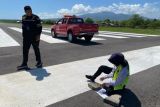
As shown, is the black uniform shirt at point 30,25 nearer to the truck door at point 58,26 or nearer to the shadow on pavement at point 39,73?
the shadow on pavement at point 39,73

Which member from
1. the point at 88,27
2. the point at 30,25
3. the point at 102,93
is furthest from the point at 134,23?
the point at 102,93

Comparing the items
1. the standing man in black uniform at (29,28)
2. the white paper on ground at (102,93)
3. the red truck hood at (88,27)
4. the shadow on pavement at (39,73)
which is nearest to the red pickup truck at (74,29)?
the red truck hood at (88,27)

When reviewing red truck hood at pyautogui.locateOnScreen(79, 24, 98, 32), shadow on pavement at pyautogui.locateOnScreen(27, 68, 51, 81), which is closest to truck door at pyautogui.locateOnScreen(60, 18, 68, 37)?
red truck hood at pyautogui.locateOnScreen(79, 24, 98, 32)

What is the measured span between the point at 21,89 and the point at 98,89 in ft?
5.71

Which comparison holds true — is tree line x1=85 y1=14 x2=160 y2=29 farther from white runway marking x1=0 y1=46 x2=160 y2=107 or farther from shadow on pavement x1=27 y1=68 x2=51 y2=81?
shadow on pavement x1=27 y1=68 x2=51 y2=81

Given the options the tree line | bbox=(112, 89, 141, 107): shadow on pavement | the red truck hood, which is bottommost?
the tree line

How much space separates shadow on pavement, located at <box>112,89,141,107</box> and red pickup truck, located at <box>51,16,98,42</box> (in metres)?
11.9

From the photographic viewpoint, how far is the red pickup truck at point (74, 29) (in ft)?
59.8

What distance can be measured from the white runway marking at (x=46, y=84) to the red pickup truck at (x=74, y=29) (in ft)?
27.9

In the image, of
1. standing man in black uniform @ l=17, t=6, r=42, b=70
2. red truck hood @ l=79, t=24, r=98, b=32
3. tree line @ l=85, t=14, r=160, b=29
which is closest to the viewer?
standing man in black uniform @ l=17, t=6, r=42, b=70

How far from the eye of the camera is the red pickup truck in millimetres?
18219

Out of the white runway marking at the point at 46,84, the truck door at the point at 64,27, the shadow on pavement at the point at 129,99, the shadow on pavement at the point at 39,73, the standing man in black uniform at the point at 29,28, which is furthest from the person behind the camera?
the truck door at the point at 64,27

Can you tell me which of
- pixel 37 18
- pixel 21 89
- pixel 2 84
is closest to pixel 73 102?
pixel 21 89

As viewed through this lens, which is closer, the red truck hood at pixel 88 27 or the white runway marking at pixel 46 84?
the white runway marking at pixel 46 84
